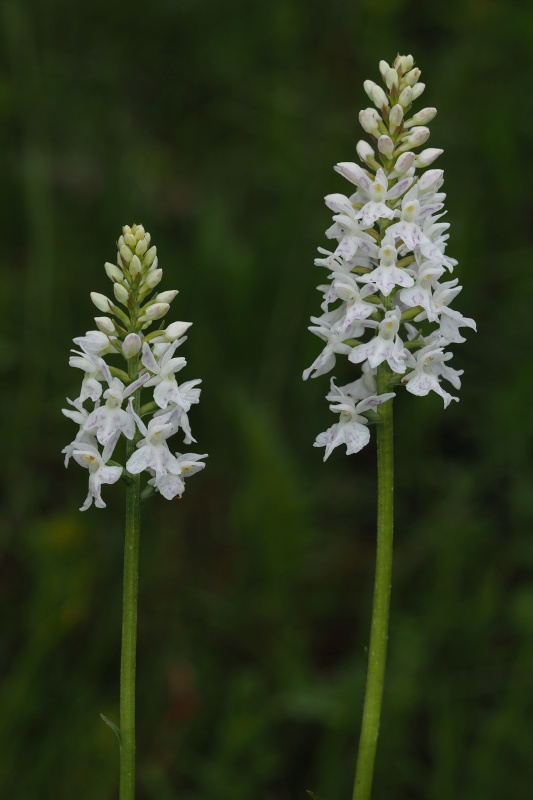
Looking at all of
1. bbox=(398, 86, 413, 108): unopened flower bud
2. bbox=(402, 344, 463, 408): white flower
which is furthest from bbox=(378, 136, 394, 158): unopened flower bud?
bbox=(402, 344, 463, 408): white flower

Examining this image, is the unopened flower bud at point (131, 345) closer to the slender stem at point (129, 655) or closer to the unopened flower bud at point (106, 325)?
the unopened flower bud at point (106, 325)

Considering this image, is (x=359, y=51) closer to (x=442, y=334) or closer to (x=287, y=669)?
(x=287, y=669)

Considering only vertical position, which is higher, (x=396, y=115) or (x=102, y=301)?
(x=396, y=115)

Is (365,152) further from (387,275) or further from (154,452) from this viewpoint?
(154,452)

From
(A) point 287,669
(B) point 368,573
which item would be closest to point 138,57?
(B) point 368,573

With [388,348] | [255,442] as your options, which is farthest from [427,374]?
[255,442]

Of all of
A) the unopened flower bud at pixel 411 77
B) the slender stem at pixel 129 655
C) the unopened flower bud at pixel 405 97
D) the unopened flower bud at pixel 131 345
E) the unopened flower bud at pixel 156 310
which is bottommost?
the slender stem at pixel 129 655

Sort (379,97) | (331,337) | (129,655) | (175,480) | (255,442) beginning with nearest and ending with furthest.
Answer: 1. (129,655)
2. (175,480)
3. (379,97)
4. (331,337)
5. (255,442)

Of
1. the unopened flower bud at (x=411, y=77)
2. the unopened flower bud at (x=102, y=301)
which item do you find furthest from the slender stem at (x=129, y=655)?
the unopened flower bud at (x=411, y=77)
